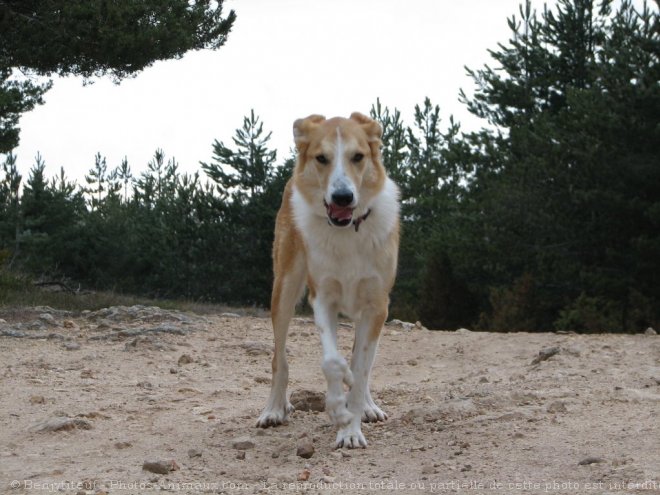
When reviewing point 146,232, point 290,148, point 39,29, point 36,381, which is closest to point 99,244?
point 146,232

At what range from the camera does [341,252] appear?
5875 millimetres

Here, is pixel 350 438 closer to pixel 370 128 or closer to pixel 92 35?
pixel 370 128

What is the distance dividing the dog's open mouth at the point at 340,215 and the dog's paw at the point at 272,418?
1511mm

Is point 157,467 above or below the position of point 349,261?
below

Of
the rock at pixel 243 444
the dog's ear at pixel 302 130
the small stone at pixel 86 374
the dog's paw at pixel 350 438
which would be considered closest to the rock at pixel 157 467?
the rock at pixel 243 444

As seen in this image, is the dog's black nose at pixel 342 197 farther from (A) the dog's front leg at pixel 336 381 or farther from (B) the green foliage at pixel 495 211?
(B) the green foliage at pixel 495 211

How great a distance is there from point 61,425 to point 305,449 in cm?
196

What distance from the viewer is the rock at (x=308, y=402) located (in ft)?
22.0

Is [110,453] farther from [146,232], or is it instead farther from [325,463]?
[146,232]

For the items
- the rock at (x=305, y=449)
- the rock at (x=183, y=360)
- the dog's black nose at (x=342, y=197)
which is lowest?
the rock at (x=305, y=449)

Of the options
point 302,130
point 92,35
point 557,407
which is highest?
point 92,35

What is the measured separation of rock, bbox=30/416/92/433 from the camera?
6.13 meters

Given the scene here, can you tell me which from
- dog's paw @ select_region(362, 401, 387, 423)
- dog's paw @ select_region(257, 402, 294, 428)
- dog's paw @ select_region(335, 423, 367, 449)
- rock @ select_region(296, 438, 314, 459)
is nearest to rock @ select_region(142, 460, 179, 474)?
rock @ select_region(296, 438, 314, 459)

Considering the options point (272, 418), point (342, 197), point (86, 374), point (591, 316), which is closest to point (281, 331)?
point (272, 418)
